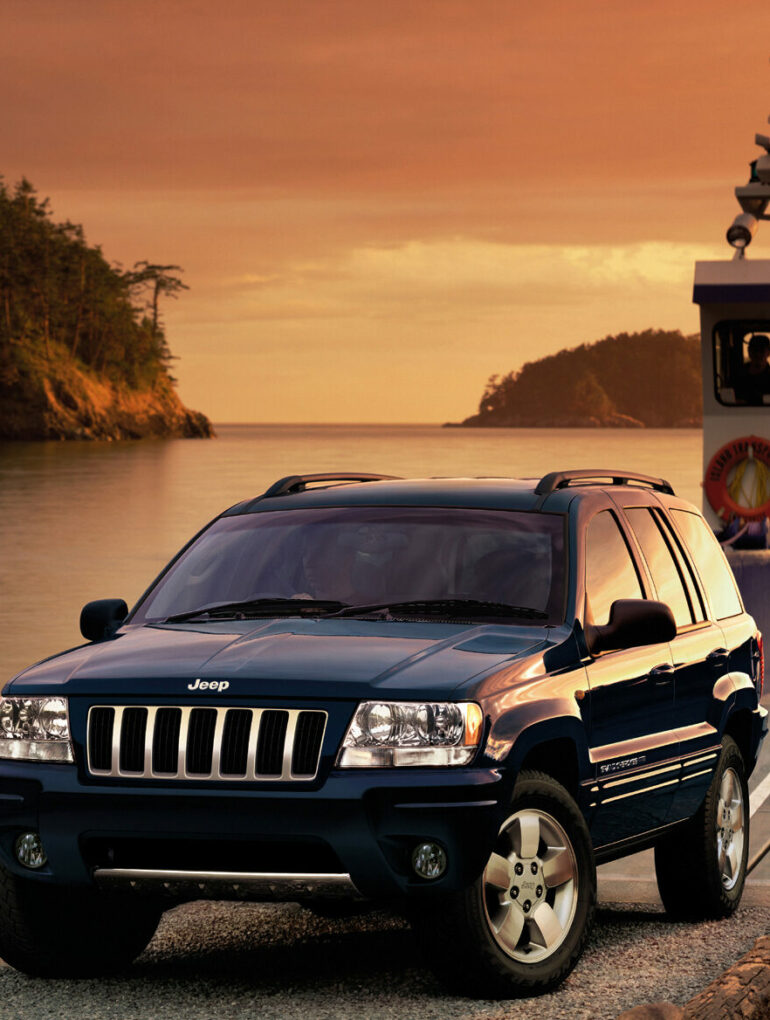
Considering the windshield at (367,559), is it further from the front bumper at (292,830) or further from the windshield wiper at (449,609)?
the front bumper at (292,830)

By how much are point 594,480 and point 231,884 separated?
9.77 ft

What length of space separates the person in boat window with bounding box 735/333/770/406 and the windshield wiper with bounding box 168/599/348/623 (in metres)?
13.6

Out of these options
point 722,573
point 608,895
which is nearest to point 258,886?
point 608,895

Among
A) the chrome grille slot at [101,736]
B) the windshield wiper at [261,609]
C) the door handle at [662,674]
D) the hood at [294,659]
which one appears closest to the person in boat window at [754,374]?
the door handle at [662,674]

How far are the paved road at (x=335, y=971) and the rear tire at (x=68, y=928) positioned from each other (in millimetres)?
81

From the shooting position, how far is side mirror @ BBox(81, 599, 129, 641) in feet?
23.7

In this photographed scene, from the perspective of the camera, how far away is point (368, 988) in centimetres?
652

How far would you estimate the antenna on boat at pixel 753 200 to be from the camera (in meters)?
20.3

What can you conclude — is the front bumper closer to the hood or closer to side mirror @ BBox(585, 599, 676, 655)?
the hood

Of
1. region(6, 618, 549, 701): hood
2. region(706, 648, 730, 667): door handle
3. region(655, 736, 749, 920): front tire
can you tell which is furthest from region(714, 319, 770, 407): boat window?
region(6, 618, 549, 701): hood

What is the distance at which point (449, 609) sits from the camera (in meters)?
6.94

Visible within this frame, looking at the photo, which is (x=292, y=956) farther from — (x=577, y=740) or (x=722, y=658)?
(x=722, y=658)

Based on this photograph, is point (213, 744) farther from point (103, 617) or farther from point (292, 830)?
point (103, 617)

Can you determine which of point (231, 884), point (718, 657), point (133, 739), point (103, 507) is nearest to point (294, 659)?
point (133, 739)
